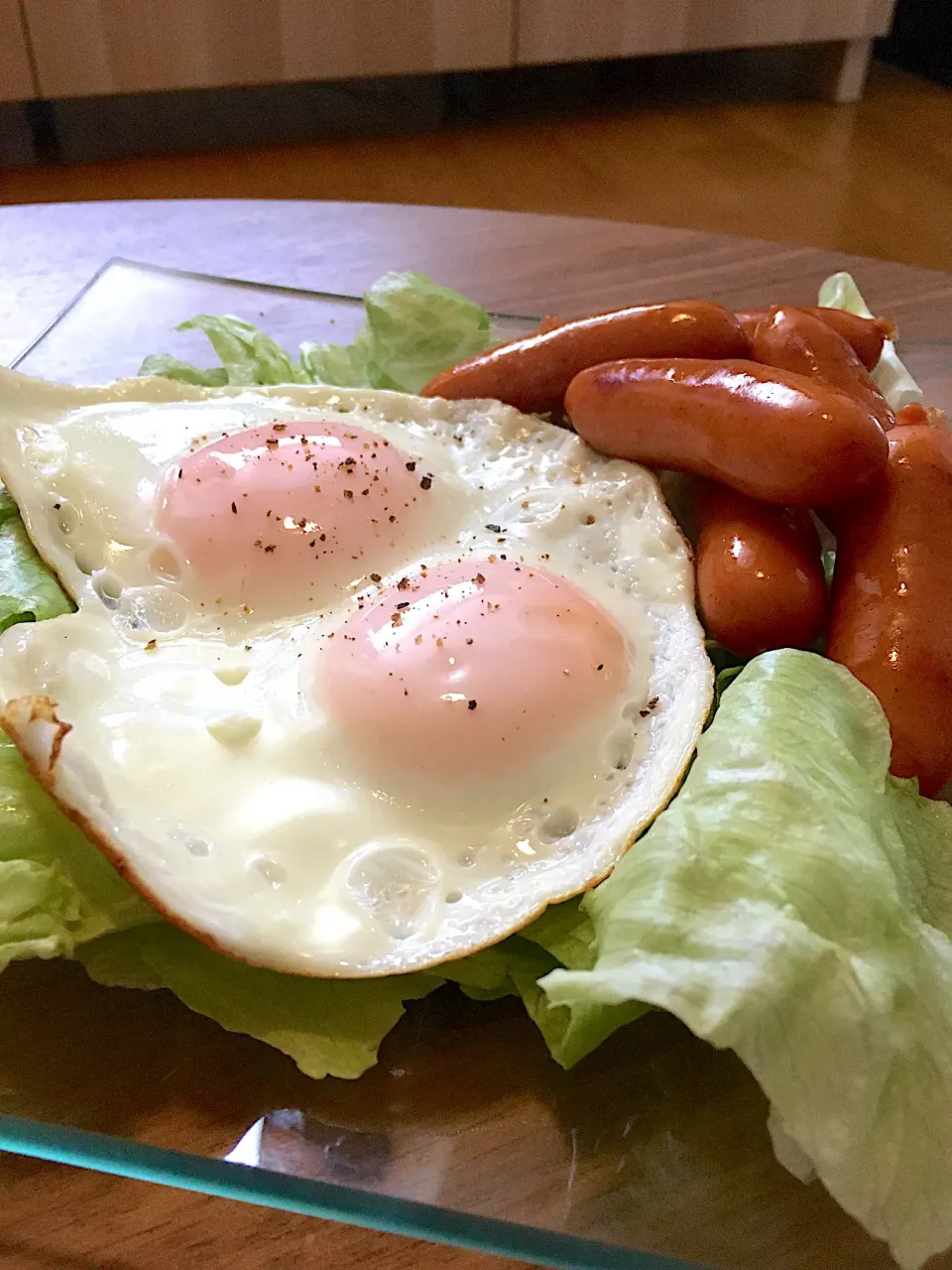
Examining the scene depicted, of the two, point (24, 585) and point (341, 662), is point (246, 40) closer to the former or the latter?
point (24, 585)

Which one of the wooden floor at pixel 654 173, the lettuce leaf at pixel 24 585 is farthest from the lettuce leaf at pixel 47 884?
the wooden floor at pixel 654 173

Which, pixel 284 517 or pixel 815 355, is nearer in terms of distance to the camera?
pixel 284 517

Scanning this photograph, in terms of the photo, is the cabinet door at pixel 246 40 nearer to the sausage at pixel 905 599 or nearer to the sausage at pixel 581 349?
the sausage at pixel 581 349

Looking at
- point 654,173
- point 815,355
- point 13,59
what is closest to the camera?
point 815,355

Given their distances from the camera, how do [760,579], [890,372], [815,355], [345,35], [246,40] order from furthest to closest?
[345,35]
[246,40]
[890,372]
[815,355]
[760,579]

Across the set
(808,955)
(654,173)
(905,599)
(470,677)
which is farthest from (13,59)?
(808,955)

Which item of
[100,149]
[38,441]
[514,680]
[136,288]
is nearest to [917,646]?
[514,680]

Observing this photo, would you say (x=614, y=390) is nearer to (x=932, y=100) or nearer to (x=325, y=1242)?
(x=325, y=1242)
